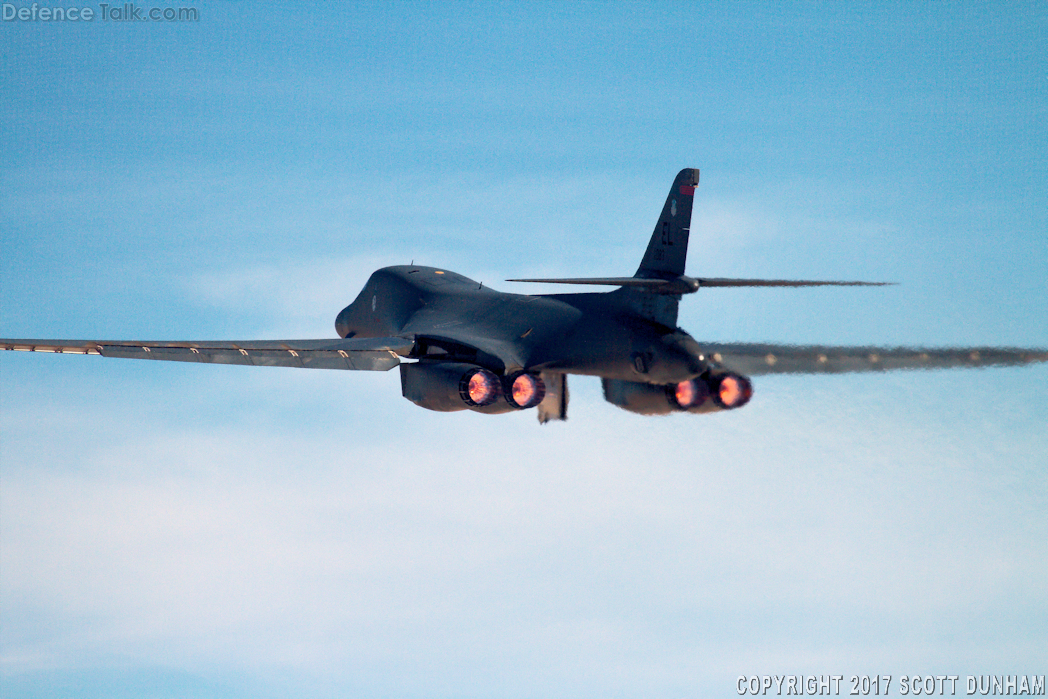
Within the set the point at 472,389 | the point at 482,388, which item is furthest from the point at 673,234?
the point at 472,389

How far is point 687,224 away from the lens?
2806cm

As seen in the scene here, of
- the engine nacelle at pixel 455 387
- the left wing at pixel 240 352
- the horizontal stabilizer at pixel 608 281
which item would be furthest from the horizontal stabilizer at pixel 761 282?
the left wing at pixel 240 352

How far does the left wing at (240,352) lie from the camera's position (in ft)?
91.4

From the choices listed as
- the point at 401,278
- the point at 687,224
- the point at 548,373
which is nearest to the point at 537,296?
the point at 548,373

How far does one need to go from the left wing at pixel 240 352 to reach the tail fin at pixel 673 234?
6348 millimetres

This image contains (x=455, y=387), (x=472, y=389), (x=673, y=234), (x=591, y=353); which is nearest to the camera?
(x=591, y=353)

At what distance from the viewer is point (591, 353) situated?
27250 mm

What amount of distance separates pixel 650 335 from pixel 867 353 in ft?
14.7

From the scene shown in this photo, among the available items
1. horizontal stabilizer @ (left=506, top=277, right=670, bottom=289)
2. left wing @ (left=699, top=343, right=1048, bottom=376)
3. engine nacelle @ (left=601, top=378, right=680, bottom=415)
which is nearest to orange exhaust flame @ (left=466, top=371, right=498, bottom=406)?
engine nacelle @ (left=601, top=378, right=680, bottom=415)

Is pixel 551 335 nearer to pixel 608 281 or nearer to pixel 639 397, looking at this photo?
pixel 639 397

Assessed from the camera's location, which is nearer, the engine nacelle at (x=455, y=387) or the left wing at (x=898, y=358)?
the left wing at (x=898, y=358)

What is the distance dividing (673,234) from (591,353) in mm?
3368

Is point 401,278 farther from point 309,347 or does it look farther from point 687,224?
point 687,224

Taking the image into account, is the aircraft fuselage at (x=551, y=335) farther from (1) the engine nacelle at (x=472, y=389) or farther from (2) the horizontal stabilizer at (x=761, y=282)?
(2) the horizontal stabilizer at (x=761, y=282)
